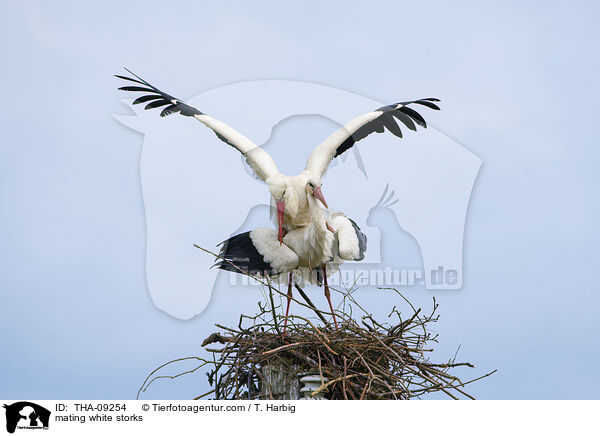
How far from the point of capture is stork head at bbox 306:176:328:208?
340 centimetres

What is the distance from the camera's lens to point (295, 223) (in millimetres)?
3600

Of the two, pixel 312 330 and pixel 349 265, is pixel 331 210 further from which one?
pixel 312 330

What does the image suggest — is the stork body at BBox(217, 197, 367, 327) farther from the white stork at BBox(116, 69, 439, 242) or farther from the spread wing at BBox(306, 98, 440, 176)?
the spread wing at BBox(306, 98, 440, 176)

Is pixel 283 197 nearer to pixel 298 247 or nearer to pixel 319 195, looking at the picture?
pixel 319 195
